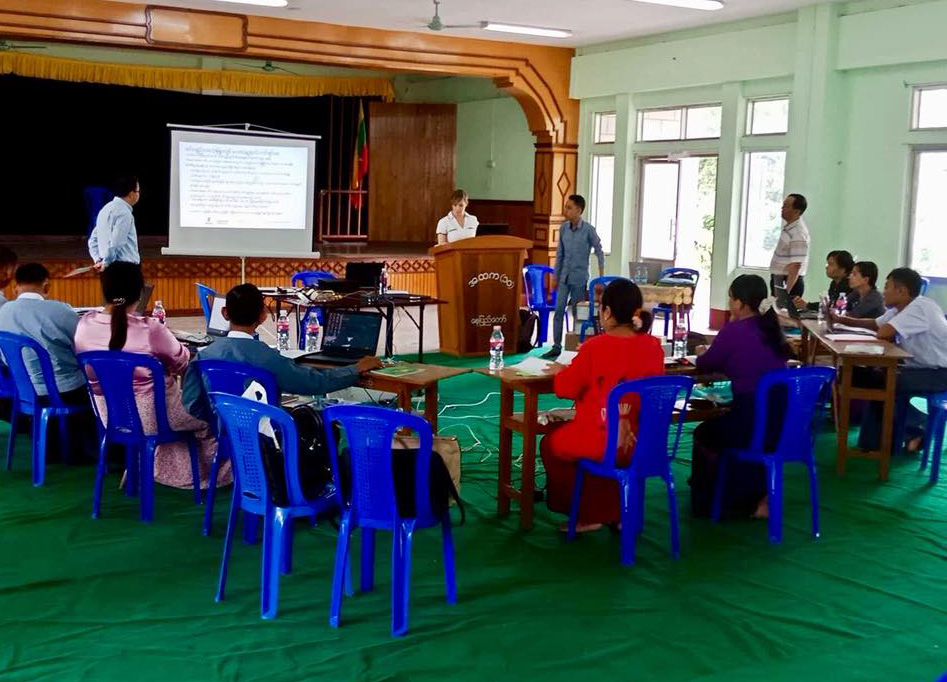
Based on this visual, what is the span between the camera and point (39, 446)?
5.36m

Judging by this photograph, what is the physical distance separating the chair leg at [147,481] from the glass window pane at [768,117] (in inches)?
298

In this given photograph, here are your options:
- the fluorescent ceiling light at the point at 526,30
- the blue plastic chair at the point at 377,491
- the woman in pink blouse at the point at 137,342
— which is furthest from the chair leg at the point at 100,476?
the fluorescent ceiling light at the point at 526,30

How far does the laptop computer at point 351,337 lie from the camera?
5.21 metres

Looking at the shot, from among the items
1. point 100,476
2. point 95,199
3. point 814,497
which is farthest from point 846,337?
point 95,199

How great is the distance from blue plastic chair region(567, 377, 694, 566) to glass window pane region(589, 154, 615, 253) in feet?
29.4

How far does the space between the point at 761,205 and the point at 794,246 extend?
8.28ft

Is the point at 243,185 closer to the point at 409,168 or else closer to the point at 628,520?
the point at 409,168

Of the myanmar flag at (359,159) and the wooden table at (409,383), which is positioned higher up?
the myanmar flag at (359,159)

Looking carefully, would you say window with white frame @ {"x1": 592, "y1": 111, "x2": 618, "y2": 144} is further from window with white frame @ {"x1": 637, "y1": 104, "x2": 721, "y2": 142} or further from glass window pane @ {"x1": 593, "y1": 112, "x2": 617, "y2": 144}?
window with white frame @ {"x1": 637, "y1": 104, "x2": 721, "y2": 142}

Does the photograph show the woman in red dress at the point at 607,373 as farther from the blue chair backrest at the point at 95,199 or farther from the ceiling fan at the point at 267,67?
the ceiling fan at the point at 267,67

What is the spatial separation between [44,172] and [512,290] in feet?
30.4

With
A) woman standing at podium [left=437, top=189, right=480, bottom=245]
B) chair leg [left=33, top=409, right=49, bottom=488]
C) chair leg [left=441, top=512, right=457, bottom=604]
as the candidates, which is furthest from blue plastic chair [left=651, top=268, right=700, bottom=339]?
chair leg [left=441, top=512, right=457, bottom=604]

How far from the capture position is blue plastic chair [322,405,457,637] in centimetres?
352

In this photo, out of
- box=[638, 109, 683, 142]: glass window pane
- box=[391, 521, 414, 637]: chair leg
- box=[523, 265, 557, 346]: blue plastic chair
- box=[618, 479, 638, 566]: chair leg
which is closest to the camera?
box=[391, 521, 414, 637]: chair leg
